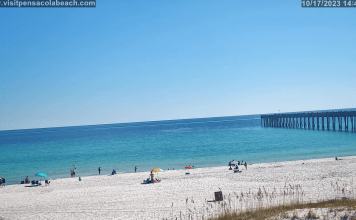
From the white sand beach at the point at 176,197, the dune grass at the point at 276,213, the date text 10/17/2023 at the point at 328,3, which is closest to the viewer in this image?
the dune grass at the point at 276,213

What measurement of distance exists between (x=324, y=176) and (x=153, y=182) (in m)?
10.8

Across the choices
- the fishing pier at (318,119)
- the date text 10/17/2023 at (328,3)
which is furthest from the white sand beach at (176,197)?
the fishing pier at (318,119)

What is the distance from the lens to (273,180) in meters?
16.0

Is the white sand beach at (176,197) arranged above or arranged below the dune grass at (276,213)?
below

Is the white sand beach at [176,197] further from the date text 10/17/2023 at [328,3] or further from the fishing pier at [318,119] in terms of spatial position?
the fishing pier at [318,119]

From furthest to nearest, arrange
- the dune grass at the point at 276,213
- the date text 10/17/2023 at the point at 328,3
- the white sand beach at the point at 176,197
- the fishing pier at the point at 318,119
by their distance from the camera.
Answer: the fishing pier at the point at 318,119, the date text 10/17/2023 at the point at 328,3, the white sand beach at the point at 176,197, the dune grass at the point at 276,213

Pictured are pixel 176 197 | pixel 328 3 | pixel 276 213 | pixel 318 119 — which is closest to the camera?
pixel 276 213

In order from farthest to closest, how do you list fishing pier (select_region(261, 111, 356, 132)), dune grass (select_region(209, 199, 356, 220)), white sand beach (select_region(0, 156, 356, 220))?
fishing pier (select_region(261, 111, 356, 132)) < white sand beach (select_region(0, 156, 356, 220)) < dune grass (select_region(209, 199, 356, 220))

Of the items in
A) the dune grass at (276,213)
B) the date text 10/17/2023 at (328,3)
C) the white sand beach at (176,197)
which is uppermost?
the date text 10/17/2023 at (328,3)

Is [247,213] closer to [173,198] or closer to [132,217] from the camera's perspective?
A: [132,217]

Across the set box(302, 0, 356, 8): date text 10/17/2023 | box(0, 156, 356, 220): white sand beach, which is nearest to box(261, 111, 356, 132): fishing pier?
box(0, 156, 356, 220): white sand beach

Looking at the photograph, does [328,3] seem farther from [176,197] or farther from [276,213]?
[176,197]

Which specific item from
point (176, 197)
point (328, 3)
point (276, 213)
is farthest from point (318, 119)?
point (276, 213)

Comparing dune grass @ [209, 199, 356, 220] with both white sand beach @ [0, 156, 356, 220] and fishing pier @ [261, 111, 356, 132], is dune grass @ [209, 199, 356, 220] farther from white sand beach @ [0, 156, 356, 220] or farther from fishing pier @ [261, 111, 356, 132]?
fishing pier @ [261, 111, 356, 132]
